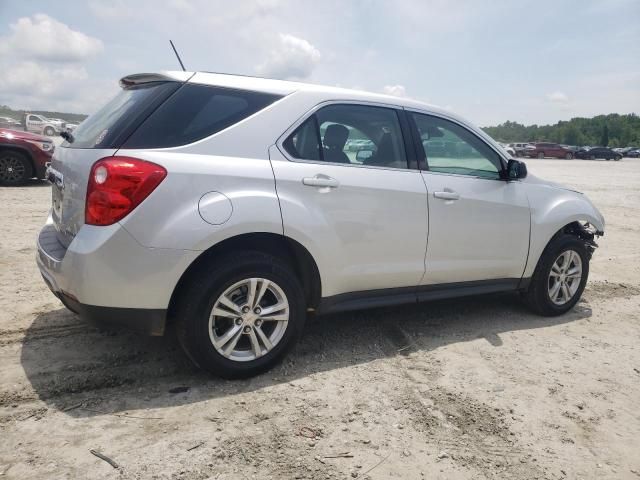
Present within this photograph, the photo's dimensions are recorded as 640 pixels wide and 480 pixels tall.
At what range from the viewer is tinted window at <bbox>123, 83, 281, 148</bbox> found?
2.73 meters

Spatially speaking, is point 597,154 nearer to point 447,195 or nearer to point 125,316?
point 447,195

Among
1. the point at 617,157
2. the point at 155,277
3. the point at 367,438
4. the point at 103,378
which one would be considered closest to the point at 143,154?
the point at 155,277

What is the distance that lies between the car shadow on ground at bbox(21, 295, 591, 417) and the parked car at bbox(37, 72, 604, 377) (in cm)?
28

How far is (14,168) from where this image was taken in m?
10.2

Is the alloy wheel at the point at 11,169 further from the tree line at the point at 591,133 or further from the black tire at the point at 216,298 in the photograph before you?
the tree line at the point at 591,133

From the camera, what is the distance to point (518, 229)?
408 cm

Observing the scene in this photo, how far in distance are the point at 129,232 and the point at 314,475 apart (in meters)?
1.51

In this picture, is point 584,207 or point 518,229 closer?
point 518,229

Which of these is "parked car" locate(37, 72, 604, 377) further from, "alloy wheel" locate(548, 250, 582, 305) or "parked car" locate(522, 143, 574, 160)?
"parked car" locate(522, 143, 574, 160)

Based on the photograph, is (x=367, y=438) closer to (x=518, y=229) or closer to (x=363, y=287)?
(x=363, y=287)

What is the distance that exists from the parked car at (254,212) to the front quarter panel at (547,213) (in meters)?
0.33

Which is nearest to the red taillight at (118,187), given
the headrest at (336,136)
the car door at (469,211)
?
the headrest at (336,136)

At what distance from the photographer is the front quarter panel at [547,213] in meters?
4.20

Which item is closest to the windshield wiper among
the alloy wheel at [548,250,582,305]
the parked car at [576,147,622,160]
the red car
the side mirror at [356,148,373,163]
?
the side mirror at [356,148,373,163]
